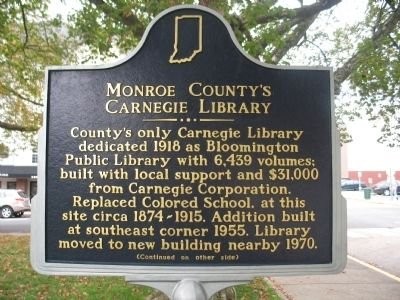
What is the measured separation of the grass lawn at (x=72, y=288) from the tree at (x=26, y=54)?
3.79 meters

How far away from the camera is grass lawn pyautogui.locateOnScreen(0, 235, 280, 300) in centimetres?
740

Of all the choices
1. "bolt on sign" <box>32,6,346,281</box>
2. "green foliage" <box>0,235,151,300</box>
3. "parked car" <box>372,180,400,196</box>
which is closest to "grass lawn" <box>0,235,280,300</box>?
"green foliage" <box>0,235,151,300</box>

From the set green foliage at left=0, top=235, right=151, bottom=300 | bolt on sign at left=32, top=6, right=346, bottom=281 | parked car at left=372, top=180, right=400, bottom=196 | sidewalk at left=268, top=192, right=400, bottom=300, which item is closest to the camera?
bolt on sign at left=32, top=6, right=346, bottom=281

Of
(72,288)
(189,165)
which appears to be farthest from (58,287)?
(189,165)

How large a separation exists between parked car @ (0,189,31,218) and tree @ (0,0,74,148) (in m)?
9.32

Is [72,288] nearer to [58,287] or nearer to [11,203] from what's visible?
[58,287]

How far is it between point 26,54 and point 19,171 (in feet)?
91.9

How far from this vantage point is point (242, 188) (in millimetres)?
3225

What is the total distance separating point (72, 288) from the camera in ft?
25.9

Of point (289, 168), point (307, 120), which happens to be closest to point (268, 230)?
point (289, 168)

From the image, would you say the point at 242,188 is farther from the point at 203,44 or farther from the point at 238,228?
the point at 203,44

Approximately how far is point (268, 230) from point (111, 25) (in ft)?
15.2

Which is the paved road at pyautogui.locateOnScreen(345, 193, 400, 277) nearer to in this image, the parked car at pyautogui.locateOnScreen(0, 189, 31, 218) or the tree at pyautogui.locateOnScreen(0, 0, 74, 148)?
the tree at pyautogui.locateOnScreen(0, 0, 74, 148)

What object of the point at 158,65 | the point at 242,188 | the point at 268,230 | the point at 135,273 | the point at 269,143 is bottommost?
the point at 135,273
